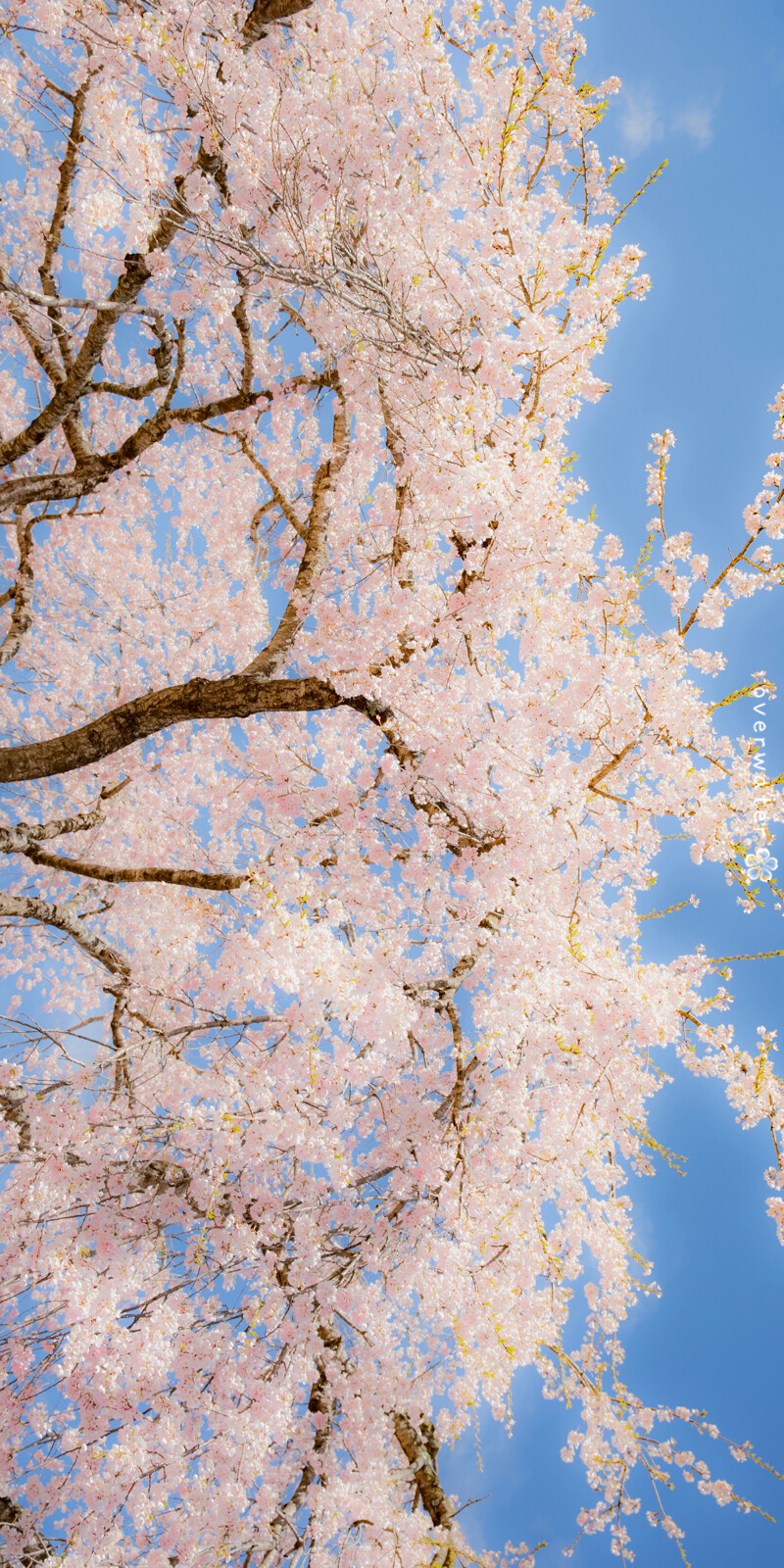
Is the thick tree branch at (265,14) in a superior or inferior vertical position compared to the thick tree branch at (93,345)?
superior

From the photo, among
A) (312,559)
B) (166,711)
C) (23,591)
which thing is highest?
(23,591)

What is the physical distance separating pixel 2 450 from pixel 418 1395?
8.62 meters

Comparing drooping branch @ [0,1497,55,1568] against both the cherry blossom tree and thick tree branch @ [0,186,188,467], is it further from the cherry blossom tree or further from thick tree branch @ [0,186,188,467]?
thick tree branch @ [0,186,188,467]

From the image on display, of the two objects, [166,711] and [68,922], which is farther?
[68,922]

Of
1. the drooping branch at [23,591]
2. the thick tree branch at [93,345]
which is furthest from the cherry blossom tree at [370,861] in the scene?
the drooping branch at [23,591]

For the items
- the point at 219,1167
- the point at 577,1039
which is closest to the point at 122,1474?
the point at 219,1167

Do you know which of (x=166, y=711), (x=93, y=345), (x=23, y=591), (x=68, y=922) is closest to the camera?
(x=166, y=711)

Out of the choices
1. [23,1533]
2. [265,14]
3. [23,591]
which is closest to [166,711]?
[23,591]

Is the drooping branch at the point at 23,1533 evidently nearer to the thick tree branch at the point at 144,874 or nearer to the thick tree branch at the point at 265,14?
the thick tree branch at the point at 144,874

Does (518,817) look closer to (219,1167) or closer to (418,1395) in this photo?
(219,1167)

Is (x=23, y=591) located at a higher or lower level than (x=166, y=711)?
higher

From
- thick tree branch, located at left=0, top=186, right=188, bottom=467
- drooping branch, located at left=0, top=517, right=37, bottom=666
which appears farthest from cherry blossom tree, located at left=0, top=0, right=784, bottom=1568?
drooping branch, located at left=0, top=517, right=37, bottom=666

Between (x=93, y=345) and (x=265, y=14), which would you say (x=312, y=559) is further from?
(x=265, y=14)

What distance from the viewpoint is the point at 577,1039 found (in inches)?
174
